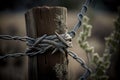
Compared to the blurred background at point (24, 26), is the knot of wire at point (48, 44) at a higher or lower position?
Result: lower

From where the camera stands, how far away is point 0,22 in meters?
5.46

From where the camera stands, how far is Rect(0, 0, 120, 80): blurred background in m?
3.96

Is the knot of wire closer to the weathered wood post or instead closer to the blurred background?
the weathered wood post

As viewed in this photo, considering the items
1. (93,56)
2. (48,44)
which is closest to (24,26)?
(93,56)

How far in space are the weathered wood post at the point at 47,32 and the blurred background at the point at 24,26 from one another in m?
1.73

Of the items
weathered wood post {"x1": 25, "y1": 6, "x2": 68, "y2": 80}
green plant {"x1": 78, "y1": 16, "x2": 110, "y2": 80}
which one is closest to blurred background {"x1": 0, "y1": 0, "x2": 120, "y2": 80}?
green plant {"x1": 78, "y1": 16, "x2": 110, "y2": 80}

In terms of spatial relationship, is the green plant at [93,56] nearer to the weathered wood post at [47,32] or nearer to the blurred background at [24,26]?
the blurred background at [24,26]

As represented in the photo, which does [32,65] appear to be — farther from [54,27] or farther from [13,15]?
[13,15]

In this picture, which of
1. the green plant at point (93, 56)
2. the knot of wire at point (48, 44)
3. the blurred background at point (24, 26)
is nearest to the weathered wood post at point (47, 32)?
the knot of wire at point (48, 44)

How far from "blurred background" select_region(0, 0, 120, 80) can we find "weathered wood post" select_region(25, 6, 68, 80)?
1734 mm

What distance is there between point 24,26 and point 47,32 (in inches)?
166

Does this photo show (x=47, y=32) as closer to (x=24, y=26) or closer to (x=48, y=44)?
(x=48, y=44)

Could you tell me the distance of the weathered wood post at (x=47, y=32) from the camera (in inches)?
39.6

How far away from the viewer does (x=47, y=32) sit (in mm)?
1020
